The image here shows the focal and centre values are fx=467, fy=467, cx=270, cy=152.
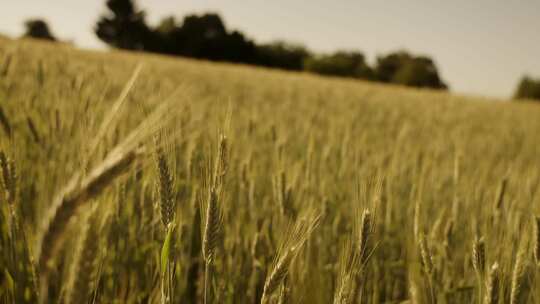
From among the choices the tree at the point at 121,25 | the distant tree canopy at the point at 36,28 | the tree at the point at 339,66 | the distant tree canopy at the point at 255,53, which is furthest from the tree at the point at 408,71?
the distant tree canopy at the point at 36,28

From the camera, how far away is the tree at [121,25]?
3459 cm

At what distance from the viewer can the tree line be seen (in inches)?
1109

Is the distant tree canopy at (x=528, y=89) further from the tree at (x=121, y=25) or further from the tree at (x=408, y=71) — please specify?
the tree at (x=121, y=25)

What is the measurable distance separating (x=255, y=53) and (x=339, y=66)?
577 cm

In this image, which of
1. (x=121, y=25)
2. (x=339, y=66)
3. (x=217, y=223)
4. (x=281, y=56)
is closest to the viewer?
(x=217, y=223)

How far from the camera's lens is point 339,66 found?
1131 inches

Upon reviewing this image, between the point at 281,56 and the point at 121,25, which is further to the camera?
the point at 121,25

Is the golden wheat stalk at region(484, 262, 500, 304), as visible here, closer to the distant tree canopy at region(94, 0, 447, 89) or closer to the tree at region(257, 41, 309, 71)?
the distant tree canopy at region(94, 0, 447, 89)

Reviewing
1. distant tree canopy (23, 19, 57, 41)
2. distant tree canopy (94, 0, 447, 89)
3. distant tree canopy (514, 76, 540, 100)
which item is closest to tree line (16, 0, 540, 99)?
distant tree canopy (94, 0, 447, 89)

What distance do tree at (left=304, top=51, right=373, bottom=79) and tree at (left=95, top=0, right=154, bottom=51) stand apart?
13328mm

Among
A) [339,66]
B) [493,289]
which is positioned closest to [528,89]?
[339,66]

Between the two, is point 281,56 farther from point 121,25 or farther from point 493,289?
point 493,289

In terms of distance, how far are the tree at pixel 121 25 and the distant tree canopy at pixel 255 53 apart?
11cm

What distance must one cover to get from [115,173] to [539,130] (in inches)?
213
